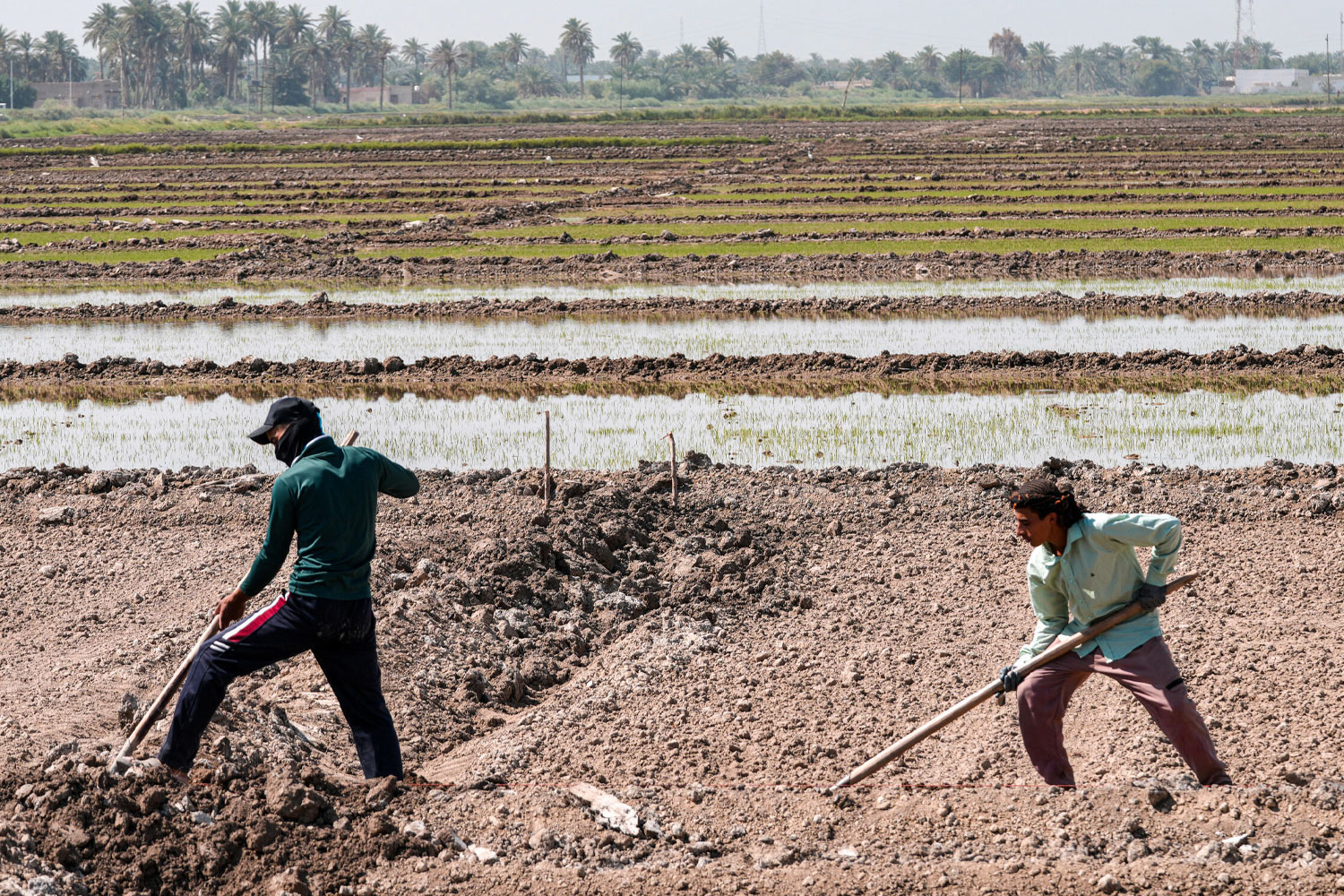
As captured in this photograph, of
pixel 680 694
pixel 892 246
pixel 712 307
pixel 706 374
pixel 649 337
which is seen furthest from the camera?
pixel 892 246

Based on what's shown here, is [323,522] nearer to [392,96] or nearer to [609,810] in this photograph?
[609,810]

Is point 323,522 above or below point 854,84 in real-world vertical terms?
below

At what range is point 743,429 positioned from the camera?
40.7 ft

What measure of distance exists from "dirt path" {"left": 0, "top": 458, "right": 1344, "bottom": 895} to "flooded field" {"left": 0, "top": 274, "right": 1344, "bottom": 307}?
9.70 meters

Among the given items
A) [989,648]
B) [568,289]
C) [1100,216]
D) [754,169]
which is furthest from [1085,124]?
[989,648]

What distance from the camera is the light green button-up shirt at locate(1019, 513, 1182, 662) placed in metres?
4.64

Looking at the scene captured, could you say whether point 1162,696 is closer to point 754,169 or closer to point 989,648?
point 989,648

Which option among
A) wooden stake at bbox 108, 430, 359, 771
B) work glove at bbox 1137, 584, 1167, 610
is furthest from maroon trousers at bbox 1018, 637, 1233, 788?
wooden stake at bbox 108, 430, 359, 771

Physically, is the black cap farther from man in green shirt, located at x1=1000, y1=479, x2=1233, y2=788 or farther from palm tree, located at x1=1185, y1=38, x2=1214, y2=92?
palm tree, located at x1=1185, y1=38, x2=1214, y2=92

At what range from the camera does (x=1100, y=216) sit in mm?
26484


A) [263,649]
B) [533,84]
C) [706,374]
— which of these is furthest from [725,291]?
[533,84]

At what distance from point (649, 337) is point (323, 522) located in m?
12.3

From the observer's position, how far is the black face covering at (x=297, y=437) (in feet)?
16.1

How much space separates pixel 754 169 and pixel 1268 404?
27.6 metres
